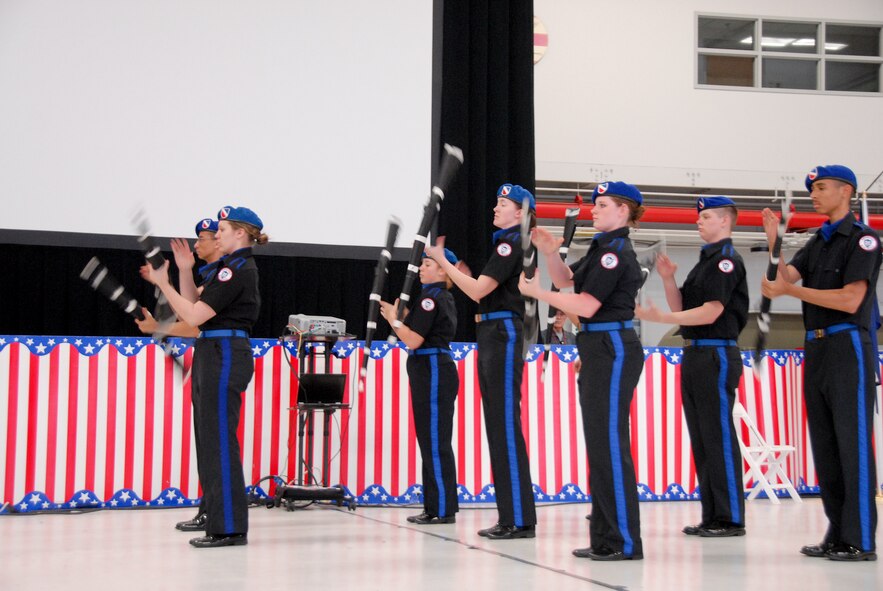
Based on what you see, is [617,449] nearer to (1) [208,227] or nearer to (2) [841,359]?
(2) [841,359]

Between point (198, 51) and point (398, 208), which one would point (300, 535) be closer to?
point (398, 208)

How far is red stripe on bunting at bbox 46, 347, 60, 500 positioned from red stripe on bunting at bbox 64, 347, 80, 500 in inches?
3.0

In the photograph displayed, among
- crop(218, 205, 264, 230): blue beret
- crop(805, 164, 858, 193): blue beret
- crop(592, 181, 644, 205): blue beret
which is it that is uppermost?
crop(805, 164, 858, 193): blue beret

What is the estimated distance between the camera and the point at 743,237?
1244 centimetres

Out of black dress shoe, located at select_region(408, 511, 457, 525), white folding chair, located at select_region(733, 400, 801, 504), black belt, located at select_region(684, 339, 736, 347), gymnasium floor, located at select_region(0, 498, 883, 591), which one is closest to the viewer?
gymnasium floor, located at select_region(0, 498, 883, 591)

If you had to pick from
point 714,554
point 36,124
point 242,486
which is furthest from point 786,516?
point 36,124

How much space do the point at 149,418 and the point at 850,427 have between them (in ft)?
15.3

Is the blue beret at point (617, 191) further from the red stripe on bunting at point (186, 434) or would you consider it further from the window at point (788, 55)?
the window at point (788, 55)

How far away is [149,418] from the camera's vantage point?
21.7 ft

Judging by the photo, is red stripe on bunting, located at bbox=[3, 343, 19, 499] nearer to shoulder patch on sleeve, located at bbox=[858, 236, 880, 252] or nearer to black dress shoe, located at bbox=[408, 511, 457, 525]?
A: black dress shoe, located at bbox=[408, 511, 457, 525]

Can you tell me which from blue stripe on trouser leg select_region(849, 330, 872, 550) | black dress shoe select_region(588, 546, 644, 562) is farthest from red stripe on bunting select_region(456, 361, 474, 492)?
blue stripe on trouser leg select_region(849, 330, 872, 550)

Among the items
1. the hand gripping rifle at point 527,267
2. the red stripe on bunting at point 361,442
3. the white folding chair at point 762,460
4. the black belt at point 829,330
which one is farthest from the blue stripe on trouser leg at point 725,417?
the red stripe on bunting at point 361,442

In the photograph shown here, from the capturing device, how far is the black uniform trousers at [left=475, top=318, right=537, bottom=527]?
15.7 feet

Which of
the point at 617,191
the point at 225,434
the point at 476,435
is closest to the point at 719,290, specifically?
the point at 617,191
